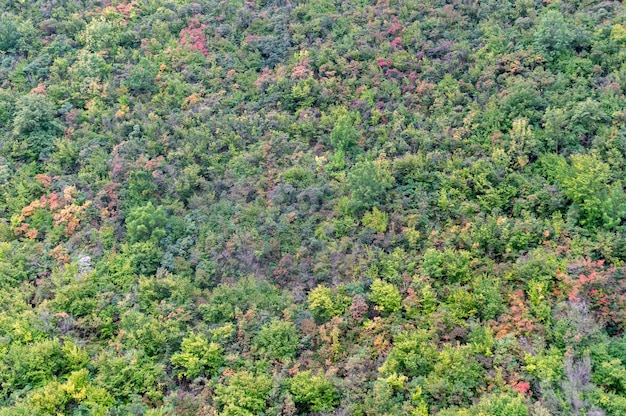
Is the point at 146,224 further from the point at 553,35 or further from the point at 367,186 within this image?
the point at 553,35

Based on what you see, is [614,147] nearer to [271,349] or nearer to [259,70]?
[271,349]

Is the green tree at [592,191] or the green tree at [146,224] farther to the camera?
the green tree at [146,224]

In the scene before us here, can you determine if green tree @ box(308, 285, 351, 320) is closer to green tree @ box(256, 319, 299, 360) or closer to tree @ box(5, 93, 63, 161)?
green tree @ box(256, 319, 299, 360)

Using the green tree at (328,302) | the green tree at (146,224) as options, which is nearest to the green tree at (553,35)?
the green tree at (328,302)

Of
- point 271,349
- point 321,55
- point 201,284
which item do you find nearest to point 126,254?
point 201,284

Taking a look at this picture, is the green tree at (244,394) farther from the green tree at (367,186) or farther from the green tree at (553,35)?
the green tree at (553,35)

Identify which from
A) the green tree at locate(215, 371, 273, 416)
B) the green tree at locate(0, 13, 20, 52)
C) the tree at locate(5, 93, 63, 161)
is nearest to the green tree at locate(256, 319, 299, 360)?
the green tree at locate(215, 371, 273, 416)

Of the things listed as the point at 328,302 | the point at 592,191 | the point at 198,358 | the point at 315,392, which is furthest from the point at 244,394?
the point at 592,191

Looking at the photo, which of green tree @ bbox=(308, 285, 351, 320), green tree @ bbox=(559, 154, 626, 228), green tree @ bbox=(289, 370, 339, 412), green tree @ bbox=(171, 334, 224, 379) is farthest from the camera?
green tree @ bbox=(308, 285, 351, 320)

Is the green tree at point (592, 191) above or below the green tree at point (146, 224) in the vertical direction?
above
